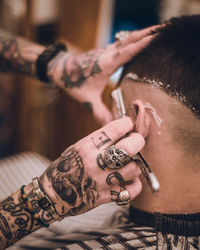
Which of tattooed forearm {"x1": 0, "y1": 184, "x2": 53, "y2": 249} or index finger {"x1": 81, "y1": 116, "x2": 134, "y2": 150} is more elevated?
index finger {"x1": 81, "y1": 116, "x2": 134, "y2": 150}

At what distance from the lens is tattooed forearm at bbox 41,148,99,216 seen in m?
0.64

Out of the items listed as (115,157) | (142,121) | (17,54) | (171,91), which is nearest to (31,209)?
(115,157)

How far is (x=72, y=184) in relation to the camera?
2.14ft

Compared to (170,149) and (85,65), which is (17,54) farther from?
(170,149)

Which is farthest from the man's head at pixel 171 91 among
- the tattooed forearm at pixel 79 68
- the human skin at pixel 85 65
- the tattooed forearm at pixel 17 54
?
the tattooed forearm at pixel 17 54

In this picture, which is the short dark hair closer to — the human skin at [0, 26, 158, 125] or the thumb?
the human skin at [0, 26, 158, 125]

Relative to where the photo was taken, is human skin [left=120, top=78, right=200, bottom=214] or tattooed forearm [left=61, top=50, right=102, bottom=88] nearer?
human skin [left=120, top=78, right=200, bottom=214]

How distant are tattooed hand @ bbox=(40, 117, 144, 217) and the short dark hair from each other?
17cm

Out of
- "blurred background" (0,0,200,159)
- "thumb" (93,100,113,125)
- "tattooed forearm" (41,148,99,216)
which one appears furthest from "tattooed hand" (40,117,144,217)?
"blurred background" (0,0,200,159)

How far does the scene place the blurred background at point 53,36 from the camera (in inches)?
68.1

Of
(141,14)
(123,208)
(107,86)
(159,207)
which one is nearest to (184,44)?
(107,86)

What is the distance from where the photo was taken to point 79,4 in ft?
6.12

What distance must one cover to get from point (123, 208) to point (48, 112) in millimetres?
1346

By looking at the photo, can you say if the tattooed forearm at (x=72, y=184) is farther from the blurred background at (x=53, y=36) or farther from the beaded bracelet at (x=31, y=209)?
the blurred background at (x=53, y=36)
